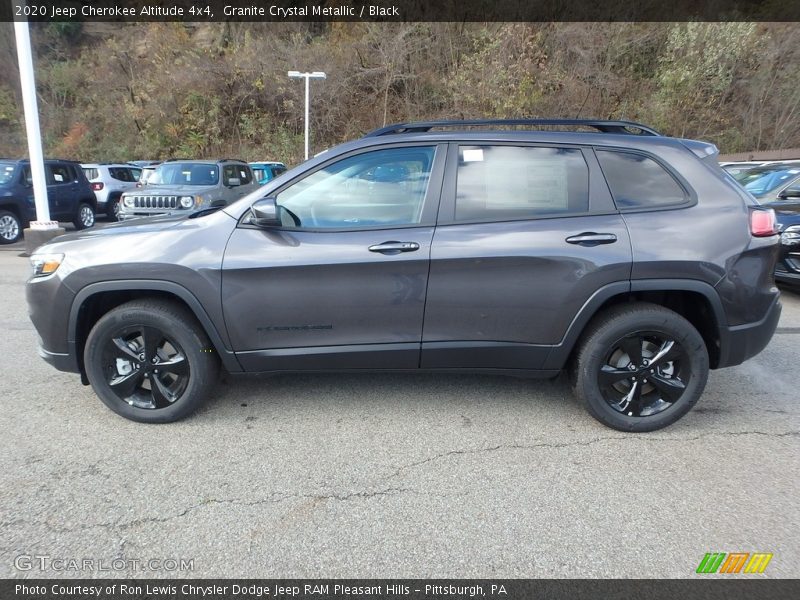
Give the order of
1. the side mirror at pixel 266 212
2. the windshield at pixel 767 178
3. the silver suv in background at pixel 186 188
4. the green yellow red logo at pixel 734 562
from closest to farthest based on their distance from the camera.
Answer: the green yellow red logo at pixel 734 562 < the side mirror at pixel 266 212 < the windshield at pixel 767 178 < the silver suv in background at pixel 186 188

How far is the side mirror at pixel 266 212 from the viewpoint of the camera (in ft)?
9.52

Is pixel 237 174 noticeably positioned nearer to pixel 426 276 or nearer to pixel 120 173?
pixel 120 173

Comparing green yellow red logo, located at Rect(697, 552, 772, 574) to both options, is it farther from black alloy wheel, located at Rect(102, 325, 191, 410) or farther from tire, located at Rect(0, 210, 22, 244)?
tire, located at Rect(0, 210, 22, 244)

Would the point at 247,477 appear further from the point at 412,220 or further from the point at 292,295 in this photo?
the point at 412,220

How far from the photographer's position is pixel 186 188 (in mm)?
10484

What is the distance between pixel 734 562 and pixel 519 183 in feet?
7.19

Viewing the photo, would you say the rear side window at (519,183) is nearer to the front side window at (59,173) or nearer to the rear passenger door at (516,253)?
the rear passenger door at (516,253)

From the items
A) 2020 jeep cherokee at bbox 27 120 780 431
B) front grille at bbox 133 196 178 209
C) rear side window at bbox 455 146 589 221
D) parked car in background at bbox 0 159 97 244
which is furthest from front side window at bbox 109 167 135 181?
rear side window at bbox 455 146 589 221

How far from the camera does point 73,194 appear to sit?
12008 mm

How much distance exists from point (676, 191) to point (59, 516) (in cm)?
378

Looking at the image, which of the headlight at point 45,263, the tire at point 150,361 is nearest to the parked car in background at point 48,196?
the headlight at point 45,263

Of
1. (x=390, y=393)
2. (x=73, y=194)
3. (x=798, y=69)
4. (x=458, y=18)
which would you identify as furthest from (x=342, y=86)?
(x=390, y=393)

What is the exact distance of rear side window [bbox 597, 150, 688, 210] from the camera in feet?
10.2

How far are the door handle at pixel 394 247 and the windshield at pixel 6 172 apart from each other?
36.1 ft
